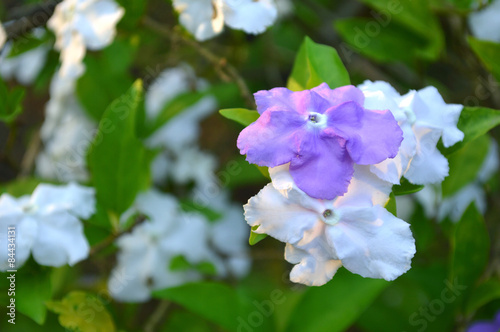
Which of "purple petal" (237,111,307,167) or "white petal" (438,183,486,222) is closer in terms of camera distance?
"purple petal" (237,111,307,167)

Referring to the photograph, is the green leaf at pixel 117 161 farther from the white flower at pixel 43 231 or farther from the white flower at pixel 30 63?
the white flower at pixel 30 63

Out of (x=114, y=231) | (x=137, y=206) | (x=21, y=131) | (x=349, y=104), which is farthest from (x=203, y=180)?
(x=21, y=131)

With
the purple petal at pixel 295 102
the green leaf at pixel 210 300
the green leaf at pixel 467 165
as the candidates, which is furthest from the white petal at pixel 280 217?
the green leaf at pixel 467 165

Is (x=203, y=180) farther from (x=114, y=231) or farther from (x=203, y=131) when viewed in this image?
(x=203, y=131)

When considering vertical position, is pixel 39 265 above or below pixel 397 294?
above

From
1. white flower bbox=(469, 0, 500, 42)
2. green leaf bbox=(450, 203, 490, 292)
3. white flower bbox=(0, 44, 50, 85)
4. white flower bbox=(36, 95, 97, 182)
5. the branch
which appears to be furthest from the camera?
white flower bbox=(0, 44, 50, 85)

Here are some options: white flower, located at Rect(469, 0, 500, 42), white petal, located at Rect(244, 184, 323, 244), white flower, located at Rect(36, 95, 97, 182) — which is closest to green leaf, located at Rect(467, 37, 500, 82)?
white flower, located at Rect(469, 0, 500, 42)

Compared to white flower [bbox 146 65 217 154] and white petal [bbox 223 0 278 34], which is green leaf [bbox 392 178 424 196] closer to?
white petal [bbox 223 0 278 34]
